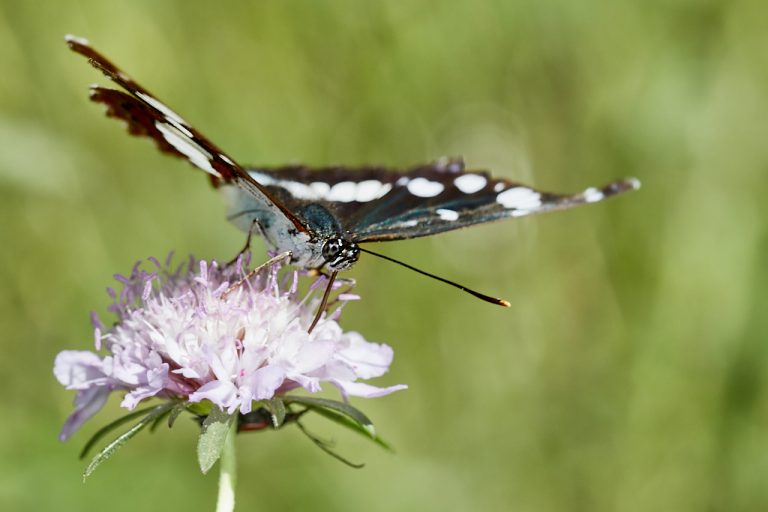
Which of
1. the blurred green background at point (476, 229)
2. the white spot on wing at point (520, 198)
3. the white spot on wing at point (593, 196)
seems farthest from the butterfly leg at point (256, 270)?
the blurred green background at point (476, 229)

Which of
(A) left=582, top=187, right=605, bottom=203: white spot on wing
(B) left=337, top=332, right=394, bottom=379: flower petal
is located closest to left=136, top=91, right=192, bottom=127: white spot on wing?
(B) left=337, top=332, right=394, bottom=379: flower petal

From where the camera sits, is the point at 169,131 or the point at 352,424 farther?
the point at 169,131

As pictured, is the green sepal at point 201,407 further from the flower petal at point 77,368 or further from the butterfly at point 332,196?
the butterfly at point 332,196

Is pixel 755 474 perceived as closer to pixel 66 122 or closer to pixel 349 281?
pixel 349 281

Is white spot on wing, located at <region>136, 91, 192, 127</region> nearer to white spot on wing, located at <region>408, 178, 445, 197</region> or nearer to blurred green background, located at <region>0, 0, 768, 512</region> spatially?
white spot on wing, located at <region>408, 178, 445, 197</region>

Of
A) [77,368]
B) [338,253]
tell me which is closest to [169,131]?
[338,253]

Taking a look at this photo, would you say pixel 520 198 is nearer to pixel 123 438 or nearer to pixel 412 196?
pixel 412 196
